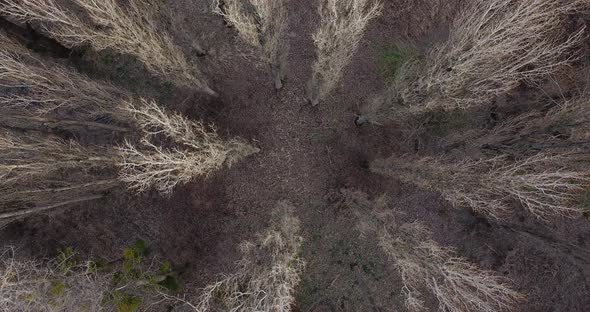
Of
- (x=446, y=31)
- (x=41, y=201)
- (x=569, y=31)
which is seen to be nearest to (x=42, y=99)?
(x=41, y=201)

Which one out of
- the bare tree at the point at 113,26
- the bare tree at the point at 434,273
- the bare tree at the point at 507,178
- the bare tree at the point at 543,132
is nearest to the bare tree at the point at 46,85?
the bare tree at the point at 113,26

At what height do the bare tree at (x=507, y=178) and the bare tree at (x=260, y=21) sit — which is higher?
the bare tree at (x=260, y=21)

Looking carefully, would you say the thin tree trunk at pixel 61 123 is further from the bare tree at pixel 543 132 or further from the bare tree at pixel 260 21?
the bare tree at pixel 543 132

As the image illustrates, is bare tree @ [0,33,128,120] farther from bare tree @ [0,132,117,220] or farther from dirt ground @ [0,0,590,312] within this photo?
dirt ground @ [0,0,590,312]

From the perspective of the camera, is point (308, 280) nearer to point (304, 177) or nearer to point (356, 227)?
point (356, 227)

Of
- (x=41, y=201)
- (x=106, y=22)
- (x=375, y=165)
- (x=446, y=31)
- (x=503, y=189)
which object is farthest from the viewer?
(x=446, y=31)

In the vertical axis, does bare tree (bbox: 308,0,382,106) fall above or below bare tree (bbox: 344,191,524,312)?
above

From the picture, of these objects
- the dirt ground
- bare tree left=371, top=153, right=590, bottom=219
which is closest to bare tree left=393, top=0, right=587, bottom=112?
bare tree left=371, top=153, right=590, bottom=219
